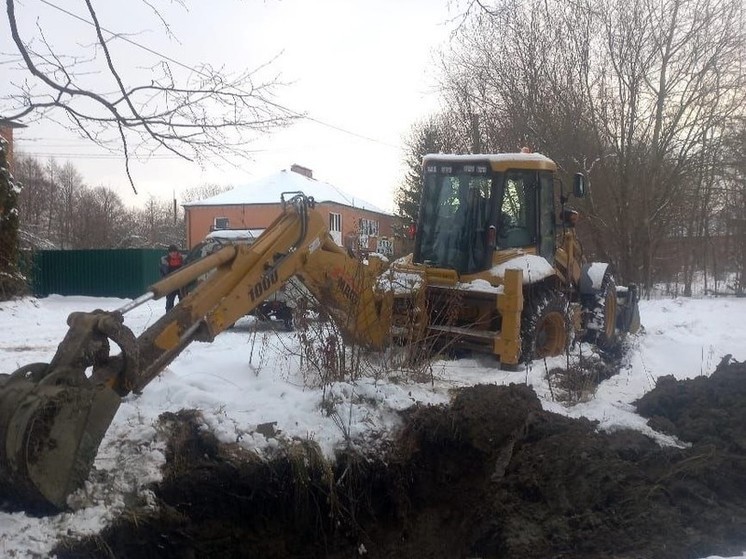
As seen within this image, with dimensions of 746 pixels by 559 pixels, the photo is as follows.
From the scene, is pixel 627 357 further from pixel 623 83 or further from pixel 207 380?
pixel 623 83

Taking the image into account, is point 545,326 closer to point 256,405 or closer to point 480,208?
point 480,208

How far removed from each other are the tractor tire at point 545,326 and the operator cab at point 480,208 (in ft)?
2.21

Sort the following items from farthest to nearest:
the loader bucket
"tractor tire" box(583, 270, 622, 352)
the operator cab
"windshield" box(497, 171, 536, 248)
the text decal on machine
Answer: "tractor tire" box(583, 270, 622, 352) → "windshield" box(497, 171, 536, 248) → the operator cab → the text decal on machine → the loader bucket

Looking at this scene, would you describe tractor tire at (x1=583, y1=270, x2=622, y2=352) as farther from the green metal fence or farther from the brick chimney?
the brick chimney

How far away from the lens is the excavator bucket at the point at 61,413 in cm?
418

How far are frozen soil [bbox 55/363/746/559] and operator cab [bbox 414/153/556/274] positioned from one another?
2.61 metres

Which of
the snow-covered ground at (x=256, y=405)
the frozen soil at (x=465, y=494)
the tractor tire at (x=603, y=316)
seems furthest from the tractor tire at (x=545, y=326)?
the frozen soil at (x=465, y=494)

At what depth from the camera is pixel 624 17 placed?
1988 centimetres

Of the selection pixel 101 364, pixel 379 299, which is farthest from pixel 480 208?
pixel 101 364

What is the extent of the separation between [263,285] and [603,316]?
593 centimetres

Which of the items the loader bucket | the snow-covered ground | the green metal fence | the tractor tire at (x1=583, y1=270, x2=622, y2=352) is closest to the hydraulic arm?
the loader bucket

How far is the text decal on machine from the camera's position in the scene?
20.5ft

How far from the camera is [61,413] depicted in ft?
14.1

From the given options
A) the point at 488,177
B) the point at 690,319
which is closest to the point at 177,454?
the point at 488,177
